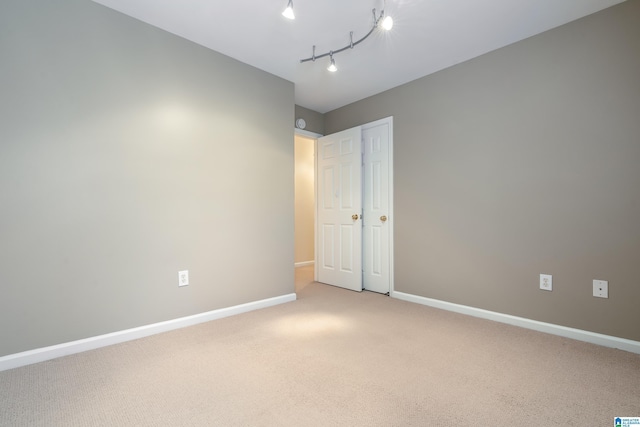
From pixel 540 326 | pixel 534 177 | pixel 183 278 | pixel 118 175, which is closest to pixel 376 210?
pixel 534 177

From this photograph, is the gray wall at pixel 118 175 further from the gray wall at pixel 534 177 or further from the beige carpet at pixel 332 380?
the gray wall at pixel 534 177

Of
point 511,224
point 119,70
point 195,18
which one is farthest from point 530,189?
point 119,70

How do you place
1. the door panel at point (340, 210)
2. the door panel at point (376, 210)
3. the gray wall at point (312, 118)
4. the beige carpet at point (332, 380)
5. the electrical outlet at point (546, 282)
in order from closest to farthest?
the beige carpet at point (332, 380) < the electrical outlet at point (546, 282) < the door panel at point (376, 210) < the door panel at point (340, 210) < the gray wall at point (312, 118)

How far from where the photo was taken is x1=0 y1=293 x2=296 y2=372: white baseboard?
1815 millimetres

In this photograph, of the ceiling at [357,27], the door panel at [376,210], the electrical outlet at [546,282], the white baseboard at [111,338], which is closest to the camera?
the white baseboard at [111,338]

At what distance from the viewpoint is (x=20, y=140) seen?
1836 mm

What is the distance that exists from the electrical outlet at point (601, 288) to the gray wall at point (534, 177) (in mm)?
32

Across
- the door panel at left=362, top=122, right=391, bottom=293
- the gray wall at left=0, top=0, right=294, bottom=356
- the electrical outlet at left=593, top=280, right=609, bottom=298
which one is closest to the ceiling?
the gray wall at left=0, top=0, right=294, bottom=356

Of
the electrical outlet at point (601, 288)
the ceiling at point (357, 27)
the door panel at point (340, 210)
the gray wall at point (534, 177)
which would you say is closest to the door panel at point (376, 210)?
the door panel at point (340, 210)

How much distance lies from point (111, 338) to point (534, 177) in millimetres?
3566

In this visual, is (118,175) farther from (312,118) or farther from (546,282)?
(546,282)

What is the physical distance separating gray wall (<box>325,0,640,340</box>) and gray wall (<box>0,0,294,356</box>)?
181cm

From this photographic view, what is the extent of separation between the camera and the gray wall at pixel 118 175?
1.85 m

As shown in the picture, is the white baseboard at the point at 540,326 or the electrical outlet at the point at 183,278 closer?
the white baseboard at the point at 540,326
